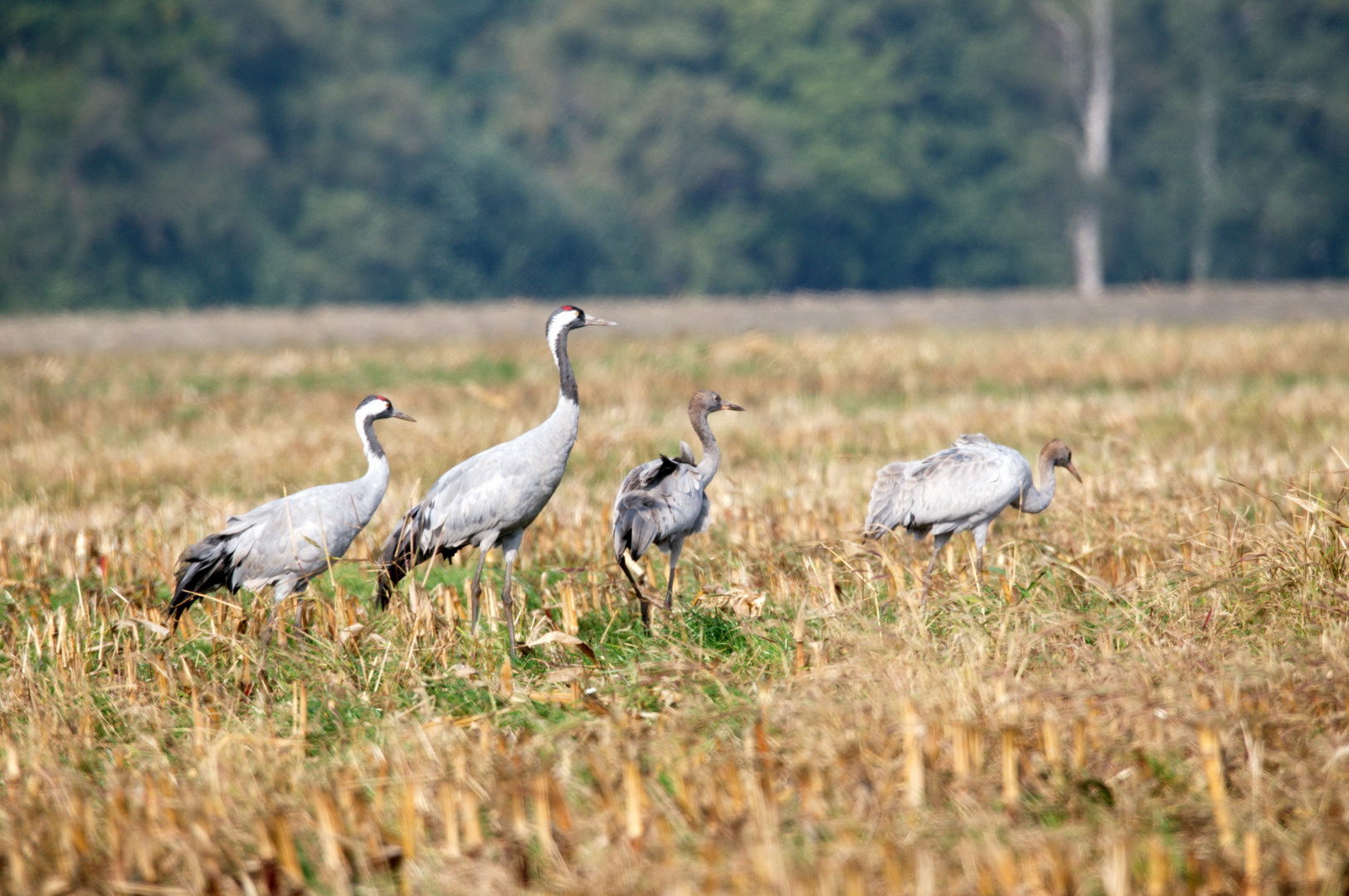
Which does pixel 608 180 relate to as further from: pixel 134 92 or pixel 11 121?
pixel 11 121

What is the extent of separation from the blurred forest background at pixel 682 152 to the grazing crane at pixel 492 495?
3509cm

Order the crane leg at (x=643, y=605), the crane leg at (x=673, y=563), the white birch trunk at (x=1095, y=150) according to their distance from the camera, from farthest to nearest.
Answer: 1. the white birch trunk at (x=1095, y=150)
2. the crane leg at (x=673, y=563)
3. the crane leg at (x=643, y=605)

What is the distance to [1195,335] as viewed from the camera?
20.1 m

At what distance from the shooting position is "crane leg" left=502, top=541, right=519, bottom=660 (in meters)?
5.79

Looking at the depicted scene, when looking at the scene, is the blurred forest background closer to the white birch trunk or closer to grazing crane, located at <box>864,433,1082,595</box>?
the white birch trunk

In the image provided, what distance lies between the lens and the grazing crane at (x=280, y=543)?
6730 millimetres

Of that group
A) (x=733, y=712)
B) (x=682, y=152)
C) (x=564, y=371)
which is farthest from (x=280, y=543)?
(x=682, y=152)

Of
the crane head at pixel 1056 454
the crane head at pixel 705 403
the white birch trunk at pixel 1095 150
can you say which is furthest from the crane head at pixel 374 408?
the white birch trunk at pixel 1095 150

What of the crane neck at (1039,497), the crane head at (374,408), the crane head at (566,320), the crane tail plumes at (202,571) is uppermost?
the crane head at (566,320)

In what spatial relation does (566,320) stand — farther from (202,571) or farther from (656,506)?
(202,571)

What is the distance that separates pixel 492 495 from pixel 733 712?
2.22m

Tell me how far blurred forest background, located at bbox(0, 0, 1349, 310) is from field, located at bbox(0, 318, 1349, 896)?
107 ft

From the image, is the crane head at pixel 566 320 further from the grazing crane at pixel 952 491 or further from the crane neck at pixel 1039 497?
the crane neck at pixel 1039 497

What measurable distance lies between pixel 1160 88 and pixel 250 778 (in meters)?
48.0
